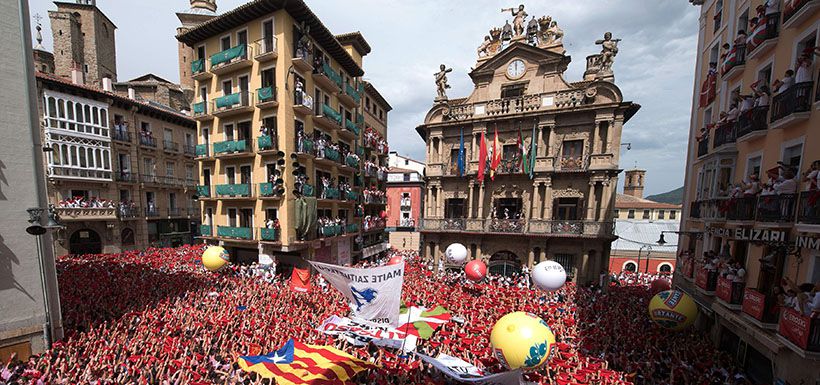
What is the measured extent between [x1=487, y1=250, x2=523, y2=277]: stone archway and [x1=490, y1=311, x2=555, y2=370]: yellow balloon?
603 inches

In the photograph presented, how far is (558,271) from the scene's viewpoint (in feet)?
48.9

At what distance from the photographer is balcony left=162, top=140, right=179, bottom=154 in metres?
29.6

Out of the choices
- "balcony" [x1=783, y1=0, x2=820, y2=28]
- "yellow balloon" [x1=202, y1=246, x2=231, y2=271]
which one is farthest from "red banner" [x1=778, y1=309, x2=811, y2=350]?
"yellow balloon" [x1=202, y1=246, x2=231, y2=271]

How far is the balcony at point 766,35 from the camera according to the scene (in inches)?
392

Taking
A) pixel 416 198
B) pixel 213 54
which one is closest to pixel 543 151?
pixel 416 198

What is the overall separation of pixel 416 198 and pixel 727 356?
32.8m

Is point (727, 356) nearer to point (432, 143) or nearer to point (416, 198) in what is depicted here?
point (432, 143)

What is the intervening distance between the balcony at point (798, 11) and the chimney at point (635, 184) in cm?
5436

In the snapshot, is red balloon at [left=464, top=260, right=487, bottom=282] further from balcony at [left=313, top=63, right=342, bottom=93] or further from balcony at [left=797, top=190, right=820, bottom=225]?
balcony at [left=313, top=63, right=342, bottom=93]

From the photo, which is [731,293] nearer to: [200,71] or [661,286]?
[661,286]

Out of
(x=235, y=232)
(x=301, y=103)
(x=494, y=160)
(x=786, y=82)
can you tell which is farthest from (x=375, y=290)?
(x=494, y=160)

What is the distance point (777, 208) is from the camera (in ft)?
29.1

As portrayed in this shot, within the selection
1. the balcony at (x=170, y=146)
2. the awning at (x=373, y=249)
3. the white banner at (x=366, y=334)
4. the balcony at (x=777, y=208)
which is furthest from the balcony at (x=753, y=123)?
the balcony at (x=170, y=146)

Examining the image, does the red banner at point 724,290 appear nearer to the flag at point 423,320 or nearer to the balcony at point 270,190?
the flag at point 423,320
